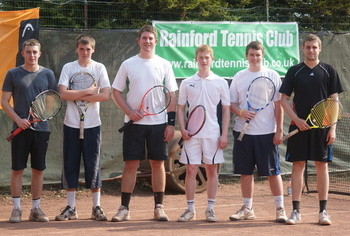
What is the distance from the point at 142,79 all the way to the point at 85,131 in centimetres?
83

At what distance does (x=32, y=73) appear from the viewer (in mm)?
8031

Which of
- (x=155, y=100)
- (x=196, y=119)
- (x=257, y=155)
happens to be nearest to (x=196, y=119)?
(x=196, y=119)

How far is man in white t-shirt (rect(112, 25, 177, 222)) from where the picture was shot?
796 centimetres

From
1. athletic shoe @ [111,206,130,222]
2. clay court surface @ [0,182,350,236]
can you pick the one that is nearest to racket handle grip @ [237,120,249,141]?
clay court surface @ [0,182,350,236]

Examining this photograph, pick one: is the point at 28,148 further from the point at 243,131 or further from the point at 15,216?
the point at 243,131

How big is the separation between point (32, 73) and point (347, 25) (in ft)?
20.4

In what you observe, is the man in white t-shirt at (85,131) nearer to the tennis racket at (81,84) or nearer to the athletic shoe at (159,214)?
the tennis racket at (81,84)

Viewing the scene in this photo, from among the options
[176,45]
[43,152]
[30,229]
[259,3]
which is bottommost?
[30,229]

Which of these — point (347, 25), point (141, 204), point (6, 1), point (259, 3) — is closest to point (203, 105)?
point (141, 204)

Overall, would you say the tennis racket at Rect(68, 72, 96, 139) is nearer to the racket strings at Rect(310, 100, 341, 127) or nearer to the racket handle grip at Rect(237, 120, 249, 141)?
the racket handle grip at Rect(237, 120, 249, 141)

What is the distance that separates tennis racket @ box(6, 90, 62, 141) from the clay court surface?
3.60ft

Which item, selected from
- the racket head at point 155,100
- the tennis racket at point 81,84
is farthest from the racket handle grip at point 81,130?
the racket head at point 155,100

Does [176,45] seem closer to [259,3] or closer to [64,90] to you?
[64,90]

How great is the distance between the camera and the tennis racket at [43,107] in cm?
791
